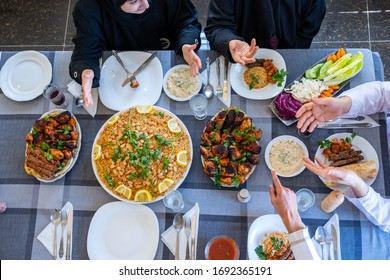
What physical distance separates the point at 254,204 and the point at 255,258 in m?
0.24

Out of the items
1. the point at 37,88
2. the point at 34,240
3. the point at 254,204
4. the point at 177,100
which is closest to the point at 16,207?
the point at 34,240

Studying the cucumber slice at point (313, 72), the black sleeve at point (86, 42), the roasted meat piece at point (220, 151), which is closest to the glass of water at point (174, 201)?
the roasted meat piece at point (220, 151)

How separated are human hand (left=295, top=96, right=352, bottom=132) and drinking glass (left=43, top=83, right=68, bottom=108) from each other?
120cm

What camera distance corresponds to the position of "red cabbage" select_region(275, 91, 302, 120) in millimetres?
1889

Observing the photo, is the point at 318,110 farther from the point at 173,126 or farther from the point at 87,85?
the point at 87,85

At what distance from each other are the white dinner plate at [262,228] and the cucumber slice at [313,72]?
0.71 metres

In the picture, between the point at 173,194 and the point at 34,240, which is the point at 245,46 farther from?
the point at 34,240

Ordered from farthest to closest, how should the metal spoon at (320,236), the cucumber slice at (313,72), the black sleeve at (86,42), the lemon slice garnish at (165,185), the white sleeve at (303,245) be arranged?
the black sleeve at (86,42) → the cucumber slice at (313,72) → the lemon slice garnish at (165,185) → the metal spoon at (320,236) → the white sleeve at (303,245)

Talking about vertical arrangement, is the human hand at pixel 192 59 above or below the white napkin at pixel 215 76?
above

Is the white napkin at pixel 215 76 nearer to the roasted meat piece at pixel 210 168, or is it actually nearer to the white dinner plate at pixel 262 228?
the roasted meat piece at pixel 210 168

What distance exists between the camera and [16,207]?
6.39ft

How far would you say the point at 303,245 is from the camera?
63.3 inches

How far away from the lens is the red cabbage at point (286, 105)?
189 centimetres

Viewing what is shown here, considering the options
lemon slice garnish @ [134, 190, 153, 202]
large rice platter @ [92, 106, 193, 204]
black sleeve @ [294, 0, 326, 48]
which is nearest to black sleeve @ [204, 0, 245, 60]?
black sleeve @ [294, 0, 326, 48]
